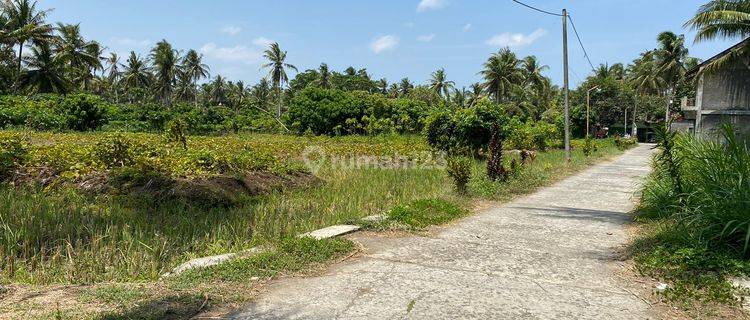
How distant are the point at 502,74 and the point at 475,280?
52.6 metres

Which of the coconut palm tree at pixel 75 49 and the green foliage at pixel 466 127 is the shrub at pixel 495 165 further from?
the coconut palm tree at pixel 75 49

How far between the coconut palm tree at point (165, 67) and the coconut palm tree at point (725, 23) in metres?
54.1

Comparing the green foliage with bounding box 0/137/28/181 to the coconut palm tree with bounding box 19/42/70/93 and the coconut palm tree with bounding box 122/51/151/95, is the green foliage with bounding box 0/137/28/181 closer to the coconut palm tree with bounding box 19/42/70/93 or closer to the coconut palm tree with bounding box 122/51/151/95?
the coconut palm tree with bounding box 19/42/70/93

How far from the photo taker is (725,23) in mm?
23125

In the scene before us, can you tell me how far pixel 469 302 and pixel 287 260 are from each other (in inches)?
68.7

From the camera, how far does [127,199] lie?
7.70 metres

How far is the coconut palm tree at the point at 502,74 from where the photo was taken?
179 ft

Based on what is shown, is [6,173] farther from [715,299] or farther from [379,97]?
[379,97]

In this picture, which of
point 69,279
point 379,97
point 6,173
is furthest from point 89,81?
point 69,279

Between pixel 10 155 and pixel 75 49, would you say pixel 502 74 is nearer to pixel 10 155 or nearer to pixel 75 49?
pixel 75 49

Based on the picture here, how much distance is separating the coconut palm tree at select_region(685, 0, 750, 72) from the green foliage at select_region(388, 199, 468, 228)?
20900 millimetres

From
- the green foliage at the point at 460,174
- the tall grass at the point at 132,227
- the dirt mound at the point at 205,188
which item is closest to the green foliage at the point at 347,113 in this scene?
the green foliage at the point at 460,174

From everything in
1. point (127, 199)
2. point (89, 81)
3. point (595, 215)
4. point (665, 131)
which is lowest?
point (595, 215)

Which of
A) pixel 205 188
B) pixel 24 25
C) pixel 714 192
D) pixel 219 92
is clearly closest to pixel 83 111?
pixel 24 25
